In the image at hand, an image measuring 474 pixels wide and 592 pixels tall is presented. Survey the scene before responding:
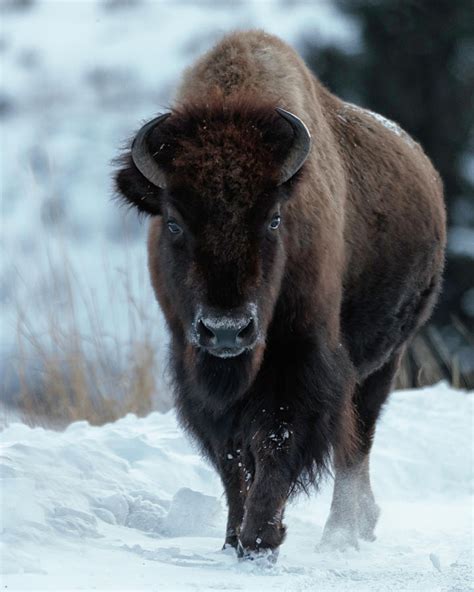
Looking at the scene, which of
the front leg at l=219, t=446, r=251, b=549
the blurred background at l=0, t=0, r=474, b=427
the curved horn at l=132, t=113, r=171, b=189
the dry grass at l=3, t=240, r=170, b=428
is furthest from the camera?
the blurred background at l=0, t=0, r=474, b=427

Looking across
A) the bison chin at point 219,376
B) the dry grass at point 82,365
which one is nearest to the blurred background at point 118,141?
the dry grass at point 82,365

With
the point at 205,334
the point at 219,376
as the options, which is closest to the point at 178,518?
the point at 219,376

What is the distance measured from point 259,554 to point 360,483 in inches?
70.9

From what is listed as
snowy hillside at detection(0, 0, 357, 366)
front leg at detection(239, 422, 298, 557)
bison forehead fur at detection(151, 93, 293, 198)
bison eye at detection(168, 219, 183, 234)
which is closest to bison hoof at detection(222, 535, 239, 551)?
front leg at detection(239, 422, 298, 557)

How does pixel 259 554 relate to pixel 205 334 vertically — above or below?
below

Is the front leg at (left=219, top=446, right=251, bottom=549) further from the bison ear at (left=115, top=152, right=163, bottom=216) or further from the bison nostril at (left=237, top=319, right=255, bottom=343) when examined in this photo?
the bison ear at (left=115, top=152, right=163, bottom=216)

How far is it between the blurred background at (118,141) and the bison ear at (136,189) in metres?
0.33

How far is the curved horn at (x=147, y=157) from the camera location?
4938mm

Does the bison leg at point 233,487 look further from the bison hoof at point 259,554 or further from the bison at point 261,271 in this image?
the bison hoof at point 259,554

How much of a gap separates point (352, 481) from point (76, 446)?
59.0 inches

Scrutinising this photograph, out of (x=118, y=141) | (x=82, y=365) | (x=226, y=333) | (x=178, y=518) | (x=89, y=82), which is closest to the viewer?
(x=226, y=333)

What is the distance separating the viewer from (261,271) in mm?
4797

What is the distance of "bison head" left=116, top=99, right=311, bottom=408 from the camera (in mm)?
4629

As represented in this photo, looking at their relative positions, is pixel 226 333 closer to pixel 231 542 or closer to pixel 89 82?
pixel 231 542
